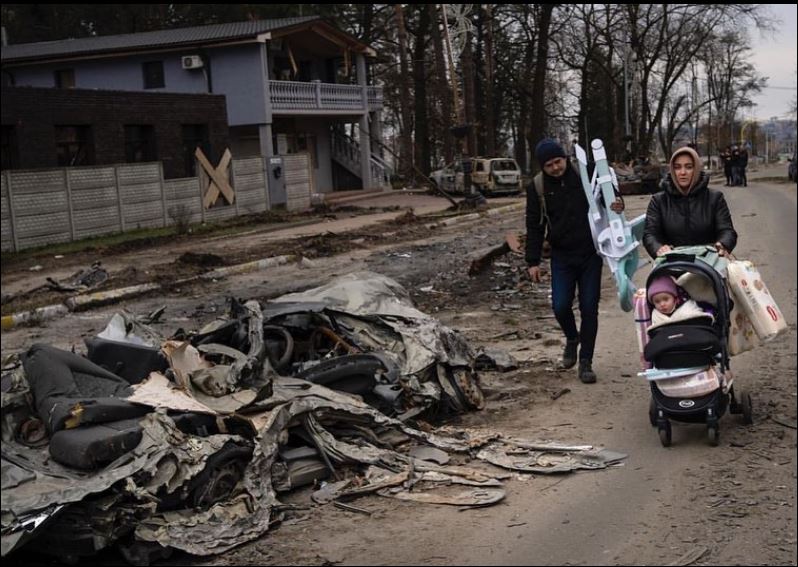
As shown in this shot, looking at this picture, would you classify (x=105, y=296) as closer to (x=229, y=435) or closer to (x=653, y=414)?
(x=229, y=435)

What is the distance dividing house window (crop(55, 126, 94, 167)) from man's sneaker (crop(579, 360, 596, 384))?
23.4m

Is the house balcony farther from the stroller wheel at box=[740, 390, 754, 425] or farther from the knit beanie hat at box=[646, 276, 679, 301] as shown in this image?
the stroller wheel at box=[740, 390, 754, 425]

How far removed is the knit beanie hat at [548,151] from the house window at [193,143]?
2623cm

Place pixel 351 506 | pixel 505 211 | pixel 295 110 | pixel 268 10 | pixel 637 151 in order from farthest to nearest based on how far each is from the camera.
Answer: pixel 637 151 → pixel 268 10 → pixel 295 110 → pixel 505 211 → pixel 351 506

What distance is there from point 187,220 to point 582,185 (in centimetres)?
2016

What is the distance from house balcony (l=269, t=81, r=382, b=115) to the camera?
38594 mm

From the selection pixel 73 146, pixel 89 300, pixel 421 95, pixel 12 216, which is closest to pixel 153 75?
pixel 73 146

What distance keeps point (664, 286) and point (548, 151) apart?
6.29 ft

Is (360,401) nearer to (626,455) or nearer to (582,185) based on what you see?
(626,455)

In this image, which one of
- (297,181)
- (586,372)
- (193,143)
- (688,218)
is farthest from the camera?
(297,181)

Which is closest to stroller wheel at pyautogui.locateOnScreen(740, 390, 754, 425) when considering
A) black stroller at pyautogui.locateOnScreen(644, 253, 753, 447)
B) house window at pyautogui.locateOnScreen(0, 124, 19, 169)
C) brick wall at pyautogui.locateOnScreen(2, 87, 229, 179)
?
black stroller at pyautogui.locateOnScreen(644, 253, 753, 447)

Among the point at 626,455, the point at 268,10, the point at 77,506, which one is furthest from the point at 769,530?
the point at 268,10

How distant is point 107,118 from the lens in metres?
29.4

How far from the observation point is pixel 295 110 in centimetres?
3956
